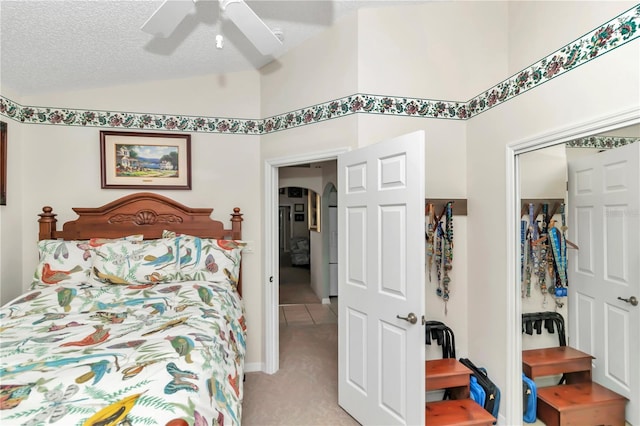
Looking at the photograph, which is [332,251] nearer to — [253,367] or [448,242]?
[253,367]

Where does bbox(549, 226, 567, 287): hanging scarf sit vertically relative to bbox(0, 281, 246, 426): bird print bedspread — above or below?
above

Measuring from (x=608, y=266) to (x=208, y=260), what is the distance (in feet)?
8.59

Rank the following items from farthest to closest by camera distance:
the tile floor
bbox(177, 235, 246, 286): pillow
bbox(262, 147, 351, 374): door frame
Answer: the tile floor, bbox(262, 147, 351, 374): door frame, bbox(177, 235, 246, 286): pillow

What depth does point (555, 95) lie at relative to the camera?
5.89 ft

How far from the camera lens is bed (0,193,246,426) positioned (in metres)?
1.04

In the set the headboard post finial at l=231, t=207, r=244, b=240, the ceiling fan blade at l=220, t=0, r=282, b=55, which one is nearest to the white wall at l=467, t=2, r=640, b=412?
the ceiling fan blade at l=220, t=0, r=282, b=55

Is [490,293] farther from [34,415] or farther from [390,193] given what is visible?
[34,415]

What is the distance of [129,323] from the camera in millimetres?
1761

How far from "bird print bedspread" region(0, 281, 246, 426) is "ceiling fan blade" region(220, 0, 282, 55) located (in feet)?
5.08

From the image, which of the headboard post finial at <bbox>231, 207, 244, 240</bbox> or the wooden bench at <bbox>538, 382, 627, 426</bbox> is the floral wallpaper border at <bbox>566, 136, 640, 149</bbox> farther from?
the headboard post finial at <bbox>231, 207, 244, 240</bbox>

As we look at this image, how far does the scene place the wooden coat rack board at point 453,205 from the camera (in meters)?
2.46

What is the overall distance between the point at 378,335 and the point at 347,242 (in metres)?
0.68

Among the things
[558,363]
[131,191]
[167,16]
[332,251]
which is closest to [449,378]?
[558,363]

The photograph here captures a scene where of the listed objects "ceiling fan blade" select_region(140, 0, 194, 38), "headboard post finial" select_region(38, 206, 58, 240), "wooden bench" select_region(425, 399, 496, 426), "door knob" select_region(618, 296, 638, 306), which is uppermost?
"ceiling fan blade" select_region(140, 0, 194, 38)
